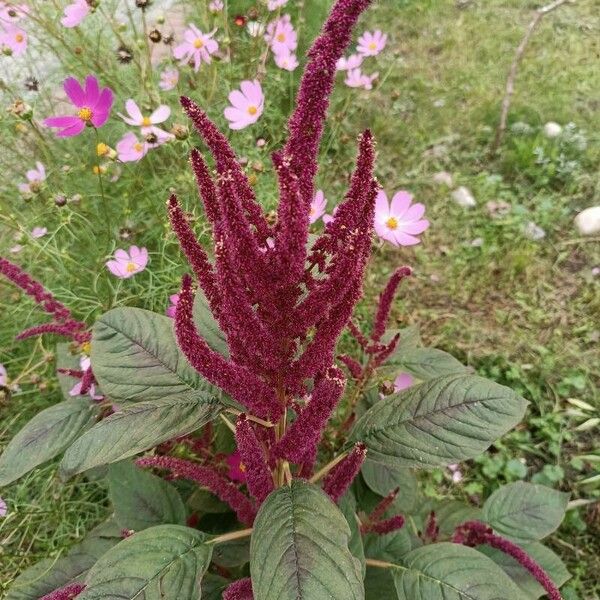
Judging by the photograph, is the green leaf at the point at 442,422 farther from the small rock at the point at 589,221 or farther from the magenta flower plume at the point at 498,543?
the small rock at the point at 589,221

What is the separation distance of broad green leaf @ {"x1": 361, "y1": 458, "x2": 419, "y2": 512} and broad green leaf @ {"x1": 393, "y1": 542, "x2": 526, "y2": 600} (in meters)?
0.22

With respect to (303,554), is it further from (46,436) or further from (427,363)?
(427,363)

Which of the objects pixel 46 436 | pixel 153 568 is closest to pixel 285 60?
pixel 46 436

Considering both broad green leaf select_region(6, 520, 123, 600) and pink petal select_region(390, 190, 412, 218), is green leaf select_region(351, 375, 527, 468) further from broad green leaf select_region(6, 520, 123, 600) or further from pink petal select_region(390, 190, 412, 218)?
pink petal select_region(390, 190, 412, 218)

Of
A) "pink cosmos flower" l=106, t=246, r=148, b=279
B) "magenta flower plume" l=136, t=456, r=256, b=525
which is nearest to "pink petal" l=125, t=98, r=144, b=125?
"pink cosmos flower" l=106, t=246, r=148, b=279

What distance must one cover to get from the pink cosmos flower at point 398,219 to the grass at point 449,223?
0.33 meters

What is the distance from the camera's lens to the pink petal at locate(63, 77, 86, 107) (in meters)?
1.38

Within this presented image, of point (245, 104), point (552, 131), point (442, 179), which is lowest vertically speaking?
point (245, 104)

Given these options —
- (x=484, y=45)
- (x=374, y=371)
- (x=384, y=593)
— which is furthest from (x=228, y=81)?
(x=484, y=45)

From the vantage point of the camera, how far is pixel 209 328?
3.34 ft

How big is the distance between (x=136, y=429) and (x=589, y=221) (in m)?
2.22

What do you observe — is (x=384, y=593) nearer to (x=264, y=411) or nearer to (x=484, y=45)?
(x=264, y=411)

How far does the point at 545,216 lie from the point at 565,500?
151 centimetres

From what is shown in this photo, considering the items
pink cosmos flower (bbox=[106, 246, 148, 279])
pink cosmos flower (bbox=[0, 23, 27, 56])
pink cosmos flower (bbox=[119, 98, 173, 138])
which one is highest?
pink cosmos flower (bbox=[0, 23, 27, 56])
